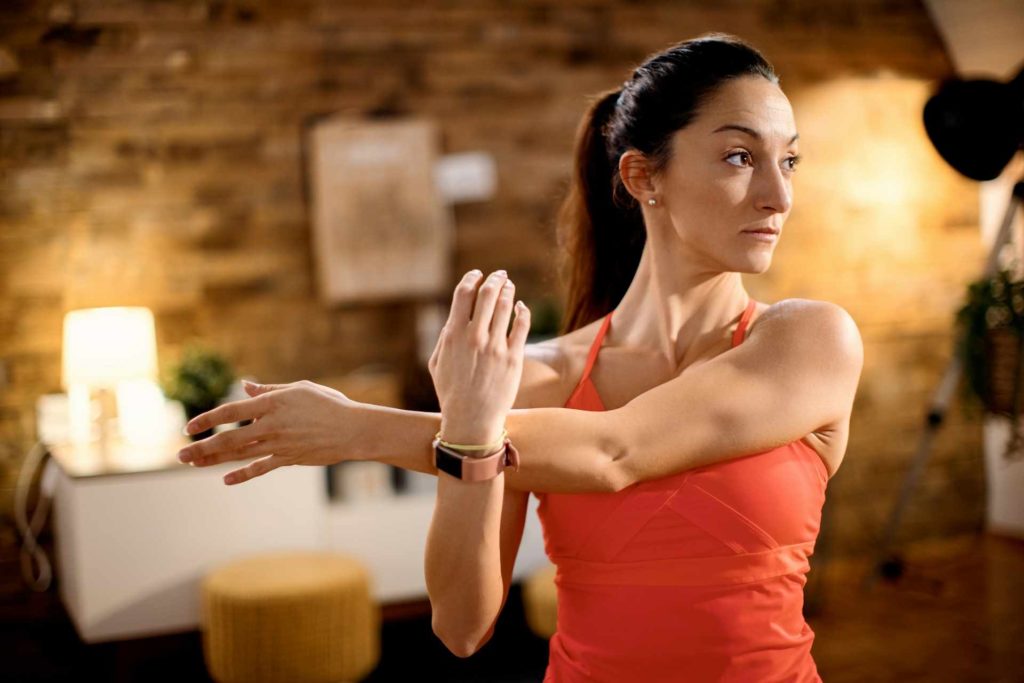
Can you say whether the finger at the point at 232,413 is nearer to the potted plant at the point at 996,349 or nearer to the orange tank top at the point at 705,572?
the orange tank top at the point at 705,572

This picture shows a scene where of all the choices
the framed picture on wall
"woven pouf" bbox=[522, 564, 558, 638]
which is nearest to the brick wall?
the framed picture on wall

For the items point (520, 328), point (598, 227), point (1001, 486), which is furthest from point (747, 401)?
point (1001, 486)

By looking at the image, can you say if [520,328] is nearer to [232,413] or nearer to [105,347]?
[232,413]

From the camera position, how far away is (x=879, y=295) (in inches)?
204

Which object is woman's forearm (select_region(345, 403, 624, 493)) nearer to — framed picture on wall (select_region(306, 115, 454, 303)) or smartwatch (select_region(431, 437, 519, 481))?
smartwatch (select_region(431, 437, 519, 481))

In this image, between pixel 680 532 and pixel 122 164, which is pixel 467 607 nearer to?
pixel 680 532

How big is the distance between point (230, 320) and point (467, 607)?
3.22 metres

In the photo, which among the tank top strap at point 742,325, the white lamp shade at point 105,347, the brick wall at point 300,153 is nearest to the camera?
the tank top strap at point 742,325

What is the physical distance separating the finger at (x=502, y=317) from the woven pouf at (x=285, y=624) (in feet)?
8.01

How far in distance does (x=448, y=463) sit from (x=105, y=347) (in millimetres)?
2839

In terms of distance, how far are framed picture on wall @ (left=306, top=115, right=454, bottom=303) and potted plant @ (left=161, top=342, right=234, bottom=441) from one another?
691mm

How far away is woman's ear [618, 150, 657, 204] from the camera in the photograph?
4.24 ft

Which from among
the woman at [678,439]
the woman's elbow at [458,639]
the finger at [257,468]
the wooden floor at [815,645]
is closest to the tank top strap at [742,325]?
the woman at [678,439]

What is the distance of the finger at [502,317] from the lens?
3.46ft
